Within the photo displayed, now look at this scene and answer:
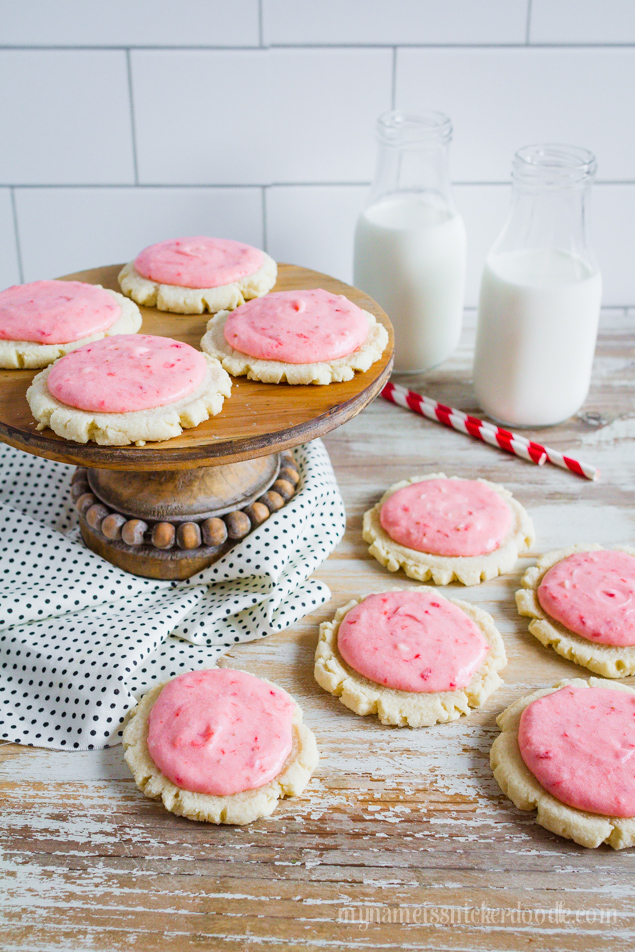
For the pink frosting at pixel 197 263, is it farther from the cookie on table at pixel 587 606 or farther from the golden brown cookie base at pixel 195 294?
the cookie on table at pixel 587 606

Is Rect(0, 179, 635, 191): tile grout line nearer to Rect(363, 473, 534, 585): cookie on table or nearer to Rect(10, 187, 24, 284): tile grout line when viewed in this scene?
Rect(10, 187, 24, 284): tile grout line

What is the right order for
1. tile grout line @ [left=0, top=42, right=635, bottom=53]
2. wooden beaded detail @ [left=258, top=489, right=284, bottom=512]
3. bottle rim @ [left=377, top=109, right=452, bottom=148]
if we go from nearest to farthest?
1. wooden beaded detail @ [left=258, top=489, right=284, bottom=512]
2. bottle rim @ [left=377, top=109, right=452, bottom=148]
3. tile grout line @ [left=0, top=42, right=635, bottom=53]

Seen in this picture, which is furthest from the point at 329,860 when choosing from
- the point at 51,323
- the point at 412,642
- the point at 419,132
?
the point at 419,132

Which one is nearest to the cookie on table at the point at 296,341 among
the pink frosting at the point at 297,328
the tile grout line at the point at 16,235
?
the pink frosting at the point at 297,328

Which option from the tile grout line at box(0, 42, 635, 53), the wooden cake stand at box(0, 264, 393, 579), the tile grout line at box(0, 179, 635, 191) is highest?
the tile grout line at box(0, 42, 635, 53)

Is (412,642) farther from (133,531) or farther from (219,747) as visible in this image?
(133,531)

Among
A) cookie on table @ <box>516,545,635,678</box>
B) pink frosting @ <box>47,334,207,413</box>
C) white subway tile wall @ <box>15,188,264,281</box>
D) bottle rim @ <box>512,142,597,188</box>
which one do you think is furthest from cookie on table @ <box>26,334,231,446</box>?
white subway tile wall @ <box>15,188,264,281</box>

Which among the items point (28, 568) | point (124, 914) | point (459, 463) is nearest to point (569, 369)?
point (459, 463)

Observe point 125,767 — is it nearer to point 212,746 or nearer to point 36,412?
point 212,746
